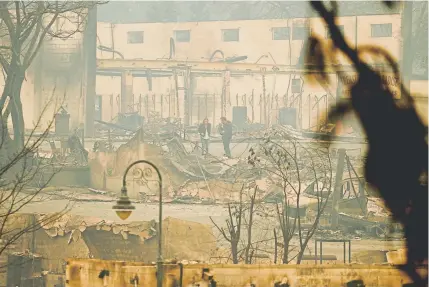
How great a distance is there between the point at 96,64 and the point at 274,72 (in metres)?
9.11

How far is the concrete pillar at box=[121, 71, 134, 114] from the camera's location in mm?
47062

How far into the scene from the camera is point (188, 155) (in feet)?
121

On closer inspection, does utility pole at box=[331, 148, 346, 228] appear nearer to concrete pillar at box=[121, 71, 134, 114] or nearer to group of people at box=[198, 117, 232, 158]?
group of people at box=[198, 117, 232, 158]

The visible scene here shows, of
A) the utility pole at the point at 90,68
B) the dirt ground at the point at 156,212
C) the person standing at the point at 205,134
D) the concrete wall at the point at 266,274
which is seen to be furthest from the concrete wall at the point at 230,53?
the concrete wall at the point at 266,274

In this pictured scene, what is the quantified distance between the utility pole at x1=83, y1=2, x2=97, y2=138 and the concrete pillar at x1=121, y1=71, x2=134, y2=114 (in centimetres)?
230

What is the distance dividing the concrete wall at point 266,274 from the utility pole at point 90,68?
97.7 feet

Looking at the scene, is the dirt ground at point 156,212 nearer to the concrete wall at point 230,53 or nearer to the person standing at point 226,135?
the person standing at point 226,135

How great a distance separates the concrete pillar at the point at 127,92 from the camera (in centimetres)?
4706

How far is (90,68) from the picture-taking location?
44.8 m

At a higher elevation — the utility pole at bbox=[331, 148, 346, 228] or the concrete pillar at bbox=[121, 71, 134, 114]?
the concrete pillar at bbox=[121, 71, 134, 114]

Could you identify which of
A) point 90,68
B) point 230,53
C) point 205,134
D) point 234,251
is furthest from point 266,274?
point 230,53

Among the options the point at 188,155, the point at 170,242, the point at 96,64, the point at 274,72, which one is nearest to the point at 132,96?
the point at 96,64

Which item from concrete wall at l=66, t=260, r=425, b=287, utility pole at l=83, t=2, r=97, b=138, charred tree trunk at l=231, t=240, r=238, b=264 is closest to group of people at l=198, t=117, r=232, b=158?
utility pole at l=83, t=2, r=97, b=138

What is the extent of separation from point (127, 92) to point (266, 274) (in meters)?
34.8
